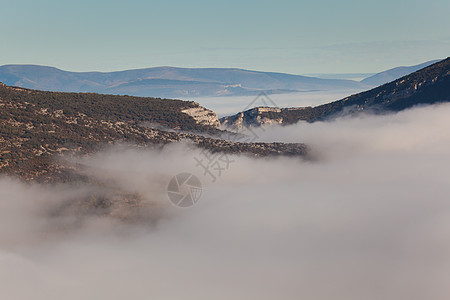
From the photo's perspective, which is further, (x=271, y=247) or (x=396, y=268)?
(x=271, y=247)

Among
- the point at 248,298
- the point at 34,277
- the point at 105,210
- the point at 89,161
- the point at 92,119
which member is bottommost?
the point at 248,298

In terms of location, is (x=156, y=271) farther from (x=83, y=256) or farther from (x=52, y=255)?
(x=52, y=255)

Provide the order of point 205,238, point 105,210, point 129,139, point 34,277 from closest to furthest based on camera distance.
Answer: point 34,277
point 105,210
point 205,238
point 129,139

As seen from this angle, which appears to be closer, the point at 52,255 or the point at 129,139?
the point at 52,255

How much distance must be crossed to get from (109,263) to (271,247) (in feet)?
183

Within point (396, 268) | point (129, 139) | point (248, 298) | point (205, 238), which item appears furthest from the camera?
point (129, 139)

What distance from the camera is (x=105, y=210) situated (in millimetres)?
147875

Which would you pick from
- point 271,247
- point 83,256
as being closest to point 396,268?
point 271,247

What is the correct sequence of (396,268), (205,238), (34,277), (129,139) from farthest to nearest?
(129,139) < (205,238) < (396,268) < (34,277)

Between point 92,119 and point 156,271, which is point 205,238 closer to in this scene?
point 156,271

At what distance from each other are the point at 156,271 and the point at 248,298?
28.1 m

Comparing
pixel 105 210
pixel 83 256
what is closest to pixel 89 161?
pixel 105 210

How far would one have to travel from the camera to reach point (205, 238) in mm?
158625

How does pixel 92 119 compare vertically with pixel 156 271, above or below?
above
